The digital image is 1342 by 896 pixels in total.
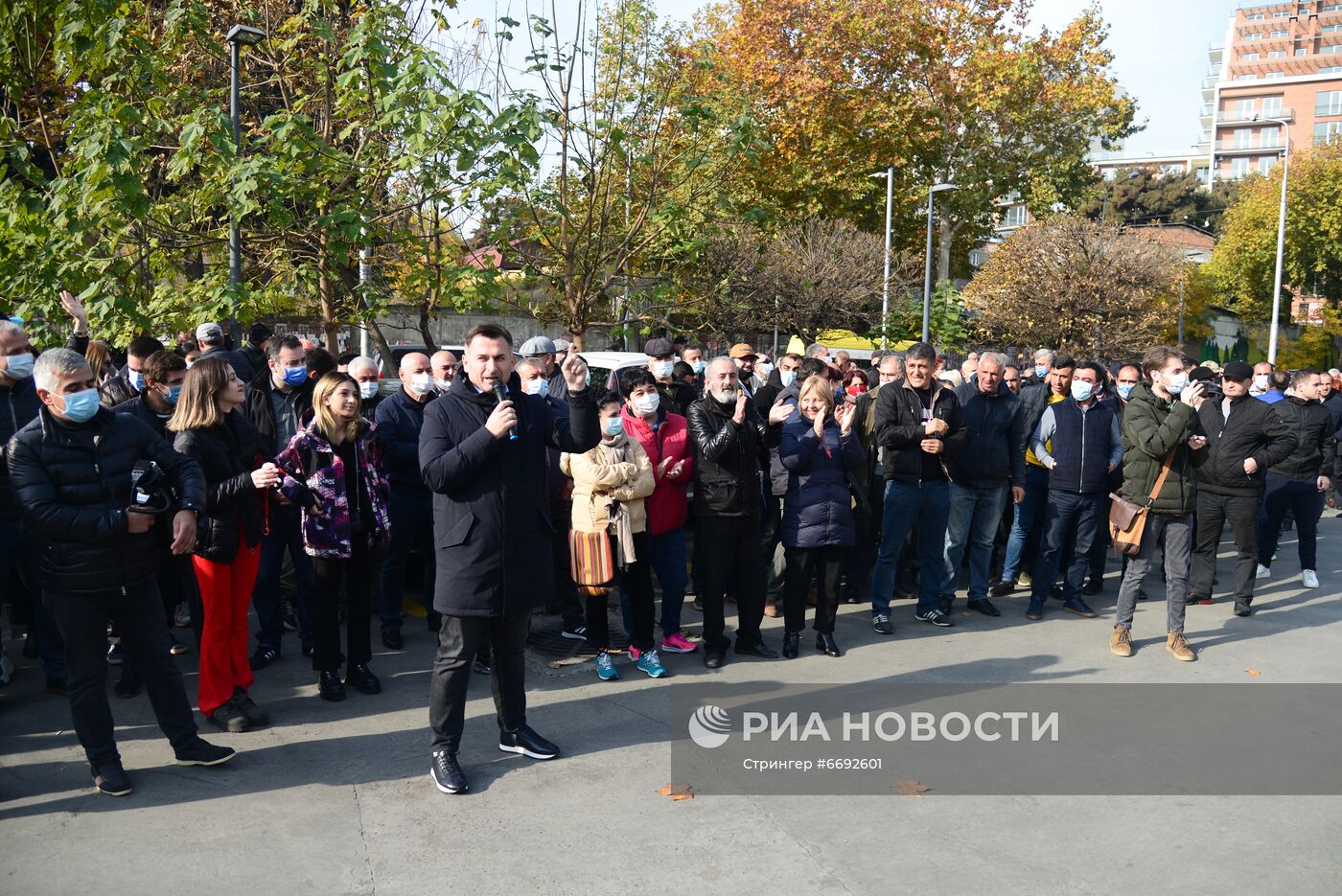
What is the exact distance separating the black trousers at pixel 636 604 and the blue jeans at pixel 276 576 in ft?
5.91

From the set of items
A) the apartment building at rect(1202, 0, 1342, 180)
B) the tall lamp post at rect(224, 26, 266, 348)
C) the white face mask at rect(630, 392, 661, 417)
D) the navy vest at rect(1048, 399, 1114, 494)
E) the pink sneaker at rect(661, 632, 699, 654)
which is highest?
the apartment building at rect(1202, 0, 1342, 180)

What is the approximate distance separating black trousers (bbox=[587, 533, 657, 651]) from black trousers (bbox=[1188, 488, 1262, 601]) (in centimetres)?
509

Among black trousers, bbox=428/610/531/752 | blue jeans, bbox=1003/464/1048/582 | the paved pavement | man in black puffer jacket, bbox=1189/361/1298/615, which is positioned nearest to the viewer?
the paved pavement

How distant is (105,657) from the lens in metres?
4.98

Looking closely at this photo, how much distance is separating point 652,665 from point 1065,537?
4.06 m

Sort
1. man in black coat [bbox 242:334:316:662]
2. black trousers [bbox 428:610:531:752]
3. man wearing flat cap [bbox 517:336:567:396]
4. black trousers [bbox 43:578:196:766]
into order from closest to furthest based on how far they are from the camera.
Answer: black trousers [bbox 43:578:196:766] → black trousers [bbox 428:610:531:752] → man in black coat [bbox 242:334:316:662] → man wearing flat cap [bbox 517:336:567:396]

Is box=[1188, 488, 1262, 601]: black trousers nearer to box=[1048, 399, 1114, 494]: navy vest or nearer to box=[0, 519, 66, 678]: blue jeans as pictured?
box=[1048, 399, 1114, 494]: navy vest

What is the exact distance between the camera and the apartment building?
11975 cm

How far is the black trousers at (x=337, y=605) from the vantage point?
6.28 meters

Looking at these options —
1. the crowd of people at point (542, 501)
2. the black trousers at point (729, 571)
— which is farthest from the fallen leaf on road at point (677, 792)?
the black trousers at point (729, 571)

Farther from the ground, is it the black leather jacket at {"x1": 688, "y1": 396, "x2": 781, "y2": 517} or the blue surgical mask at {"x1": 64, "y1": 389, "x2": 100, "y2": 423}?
the blue surgical mask at {"x1": 64, "y1": 389, "x2": 100, "y2": 423}

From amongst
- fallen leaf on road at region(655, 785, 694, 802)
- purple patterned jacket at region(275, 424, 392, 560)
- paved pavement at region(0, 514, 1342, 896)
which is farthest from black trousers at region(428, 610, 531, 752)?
purple patterned jacket at region(275, 424, 392, 560)

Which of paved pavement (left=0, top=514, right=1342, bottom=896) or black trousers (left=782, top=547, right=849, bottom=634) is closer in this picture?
paved pavement (left=0, top=514, right=1342, bottom=896)

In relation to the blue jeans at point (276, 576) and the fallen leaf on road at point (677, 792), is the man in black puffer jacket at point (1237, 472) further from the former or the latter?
the blue jeans at point (276, 576)
